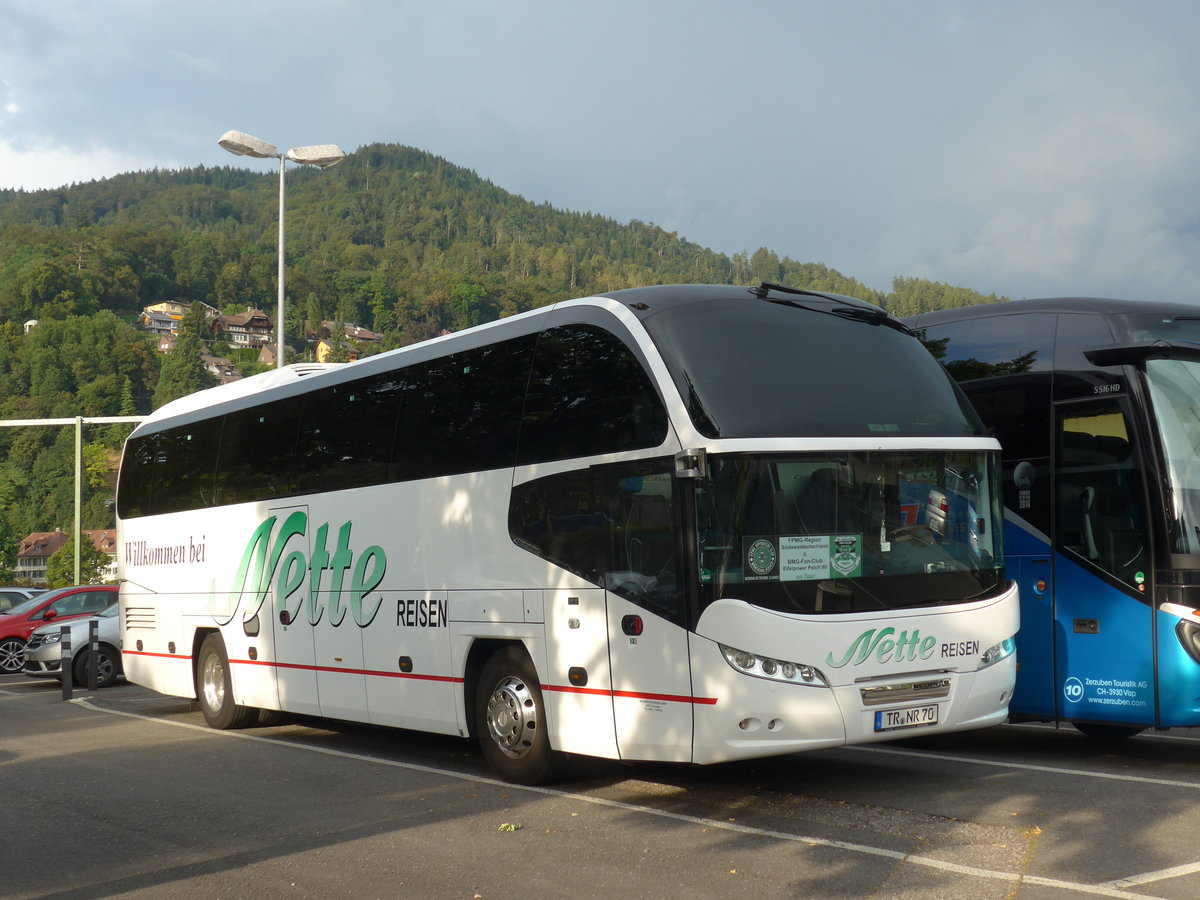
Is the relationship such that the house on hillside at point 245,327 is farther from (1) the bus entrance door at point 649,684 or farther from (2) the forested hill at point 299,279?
(1) the bus entrance door at point 649,684

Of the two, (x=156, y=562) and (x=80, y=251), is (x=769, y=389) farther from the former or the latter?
(x=80, y=251)

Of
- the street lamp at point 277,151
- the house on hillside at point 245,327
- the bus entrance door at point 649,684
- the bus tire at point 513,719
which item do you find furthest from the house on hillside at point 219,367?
the bus entrance door at point 649,684

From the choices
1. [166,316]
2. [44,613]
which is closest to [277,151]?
[44,613]

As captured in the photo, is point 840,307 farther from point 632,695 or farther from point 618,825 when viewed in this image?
point 618,825

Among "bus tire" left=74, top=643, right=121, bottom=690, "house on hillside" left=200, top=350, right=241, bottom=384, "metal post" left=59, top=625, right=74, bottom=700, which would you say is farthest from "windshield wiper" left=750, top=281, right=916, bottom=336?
"house on hillside" left=200, top=350, right=241, bottom=384

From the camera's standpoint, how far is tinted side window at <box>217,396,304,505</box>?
507 inches

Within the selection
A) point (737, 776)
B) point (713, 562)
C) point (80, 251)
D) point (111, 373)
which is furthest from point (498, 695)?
point (80, 251)

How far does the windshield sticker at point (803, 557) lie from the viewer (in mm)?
7871

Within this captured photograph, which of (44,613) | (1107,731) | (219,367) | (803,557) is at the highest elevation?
(219,367)

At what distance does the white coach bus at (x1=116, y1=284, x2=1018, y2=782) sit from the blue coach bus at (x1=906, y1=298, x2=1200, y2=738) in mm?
1184

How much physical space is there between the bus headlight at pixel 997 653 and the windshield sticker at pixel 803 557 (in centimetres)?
119

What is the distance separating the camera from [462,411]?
10328mm

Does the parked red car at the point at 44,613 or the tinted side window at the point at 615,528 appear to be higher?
the tinted side window at the point at 615,528

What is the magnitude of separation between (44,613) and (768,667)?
58.2ft
